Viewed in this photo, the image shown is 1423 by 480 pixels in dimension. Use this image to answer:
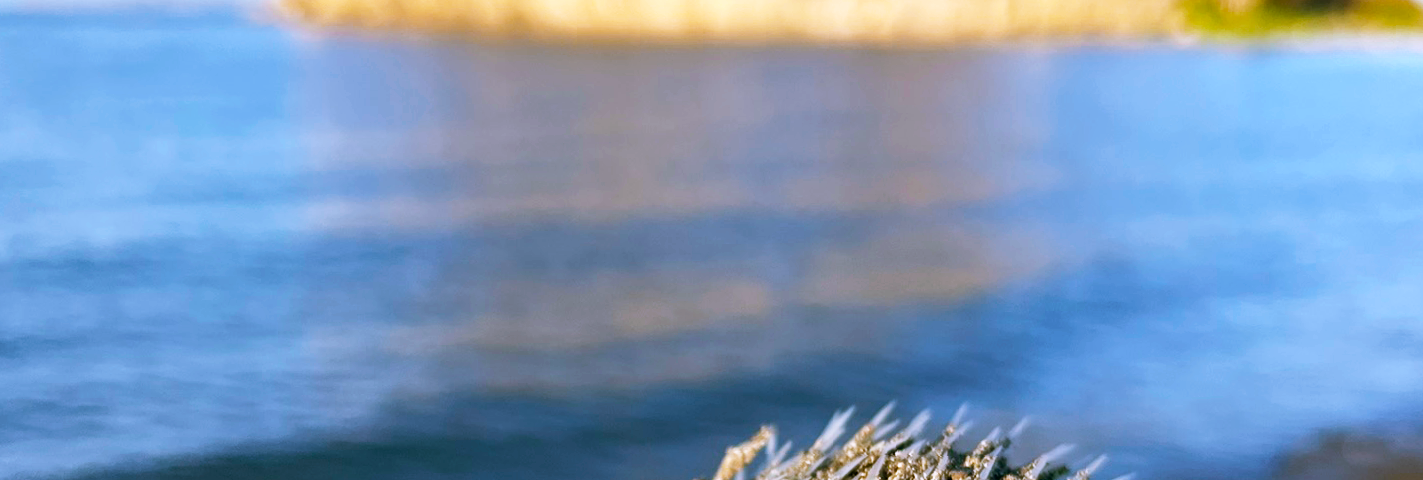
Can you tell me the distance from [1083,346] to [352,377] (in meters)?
2.08

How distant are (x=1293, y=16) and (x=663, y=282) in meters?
20.3

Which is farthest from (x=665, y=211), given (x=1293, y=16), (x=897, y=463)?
(x=1293, y=16)

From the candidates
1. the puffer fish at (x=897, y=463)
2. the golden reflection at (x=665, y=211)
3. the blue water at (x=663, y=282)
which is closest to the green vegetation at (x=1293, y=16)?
the golden reflection at (x=665, y=211)

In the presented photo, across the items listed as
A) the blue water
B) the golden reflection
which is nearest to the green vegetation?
the golden reflection

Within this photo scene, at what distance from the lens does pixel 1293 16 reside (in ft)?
74.2

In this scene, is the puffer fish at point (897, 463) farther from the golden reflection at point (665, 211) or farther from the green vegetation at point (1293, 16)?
the green vegetation at point (1293, 16)

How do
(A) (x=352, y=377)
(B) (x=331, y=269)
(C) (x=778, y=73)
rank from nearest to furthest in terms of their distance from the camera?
(A) (x=352, y=377), (B) (x=331, y=269), (C) (x=778, y=73)

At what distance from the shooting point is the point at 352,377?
148 inches

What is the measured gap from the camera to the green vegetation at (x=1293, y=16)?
71.3 ft

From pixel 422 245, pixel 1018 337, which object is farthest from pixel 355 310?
pixel 1018 337

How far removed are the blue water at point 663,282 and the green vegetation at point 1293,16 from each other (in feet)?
39.5

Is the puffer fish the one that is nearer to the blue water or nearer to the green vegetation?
the blue water

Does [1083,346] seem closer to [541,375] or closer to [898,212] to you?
[541,375]

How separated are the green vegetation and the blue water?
12035 mm
